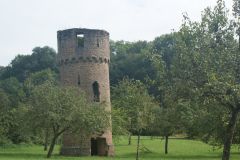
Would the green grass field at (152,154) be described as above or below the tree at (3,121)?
below

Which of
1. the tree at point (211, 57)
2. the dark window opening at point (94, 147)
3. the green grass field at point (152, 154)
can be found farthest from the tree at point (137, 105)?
the tree at point (211, 57)

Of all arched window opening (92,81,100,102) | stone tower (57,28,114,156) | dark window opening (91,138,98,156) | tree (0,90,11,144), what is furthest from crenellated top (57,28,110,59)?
tree (0,90,11,144)

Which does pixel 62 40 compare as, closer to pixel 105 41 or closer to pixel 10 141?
pixel 105 41

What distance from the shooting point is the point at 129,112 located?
42.8 metres

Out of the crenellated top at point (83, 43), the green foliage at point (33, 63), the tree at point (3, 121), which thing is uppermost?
the green foliage at point (33, 63)

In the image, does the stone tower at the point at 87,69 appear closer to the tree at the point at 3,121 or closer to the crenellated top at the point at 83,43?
the crenellated top at the point at 83,43

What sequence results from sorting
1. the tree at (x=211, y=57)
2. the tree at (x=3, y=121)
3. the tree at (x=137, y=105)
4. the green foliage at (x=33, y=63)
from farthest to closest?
1. the green foliage at (x=33, y=63)
2. the tree at (x=3, y=121)
3. the tree at (x=137, y=105)
4. the tree at (x=211, y=57)

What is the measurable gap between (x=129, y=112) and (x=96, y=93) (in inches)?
242

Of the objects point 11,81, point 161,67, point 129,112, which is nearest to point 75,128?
point 129,112

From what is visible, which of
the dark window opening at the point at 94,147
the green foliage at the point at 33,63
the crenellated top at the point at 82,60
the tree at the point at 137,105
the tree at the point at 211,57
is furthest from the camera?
the green foliage at the point at 33,63

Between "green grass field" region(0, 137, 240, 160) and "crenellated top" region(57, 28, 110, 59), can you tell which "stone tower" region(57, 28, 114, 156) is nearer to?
"crenellated top" region(57, 28, 110, 59)

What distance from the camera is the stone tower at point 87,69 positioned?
47.0m

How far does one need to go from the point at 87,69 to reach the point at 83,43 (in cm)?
292

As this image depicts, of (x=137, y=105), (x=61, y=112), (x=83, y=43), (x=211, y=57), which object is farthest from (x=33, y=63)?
(x=211, y=57)
